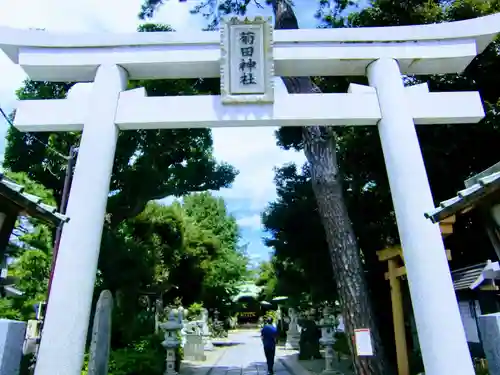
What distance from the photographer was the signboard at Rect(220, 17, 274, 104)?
5.00 m

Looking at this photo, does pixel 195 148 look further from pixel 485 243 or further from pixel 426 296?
pixel 426 296

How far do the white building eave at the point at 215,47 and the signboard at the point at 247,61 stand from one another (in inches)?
6.1

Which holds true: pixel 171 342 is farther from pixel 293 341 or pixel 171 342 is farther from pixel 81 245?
pixel 293 341

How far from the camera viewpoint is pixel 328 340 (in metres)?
11.5

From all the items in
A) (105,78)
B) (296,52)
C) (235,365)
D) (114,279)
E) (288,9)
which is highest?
(288,9)

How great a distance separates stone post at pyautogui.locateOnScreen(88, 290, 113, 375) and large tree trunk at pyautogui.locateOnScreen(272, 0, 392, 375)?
389 cm

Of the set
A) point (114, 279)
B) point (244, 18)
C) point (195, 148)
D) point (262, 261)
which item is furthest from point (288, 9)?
point (262, 261)

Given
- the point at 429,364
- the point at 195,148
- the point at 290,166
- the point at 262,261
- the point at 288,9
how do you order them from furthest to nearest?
the point at 262,261, the point at 195,148, the point at 290,166, the point at 288,9, the point at 429,364

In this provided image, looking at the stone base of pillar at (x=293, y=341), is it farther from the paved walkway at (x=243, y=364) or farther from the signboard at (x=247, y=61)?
the signboard at (x=247, y=61)

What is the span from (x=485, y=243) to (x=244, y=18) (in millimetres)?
7924

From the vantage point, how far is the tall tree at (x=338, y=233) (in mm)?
6836

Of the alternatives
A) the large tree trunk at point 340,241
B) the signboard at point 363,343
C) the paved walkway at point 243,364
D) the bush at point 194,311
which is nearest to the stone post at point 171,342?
the paved walkway at point 243,364

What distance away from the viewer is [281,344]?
2214 cm

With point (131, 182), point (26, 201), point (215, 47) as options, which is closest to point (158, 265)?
point (131, 182)
